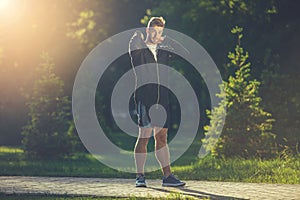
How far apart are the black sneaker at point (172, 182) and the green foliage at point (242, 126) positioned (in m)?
5.39

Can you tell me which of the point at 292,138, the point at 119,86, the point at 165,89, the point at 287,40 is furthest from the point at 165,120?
the point at 119,86

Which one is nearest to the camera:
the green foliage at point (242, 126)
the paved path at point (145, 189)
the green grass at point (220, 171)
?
the paved path at point (145, 189)

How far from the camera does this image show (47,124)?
17.7m

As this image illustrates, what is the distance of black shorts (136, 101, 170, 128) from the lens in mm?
9781

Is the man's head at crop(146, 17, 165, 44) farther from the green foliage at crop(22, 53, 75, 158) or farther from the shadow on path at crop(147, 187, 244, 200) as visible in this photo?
the green foliage at crop(22, 53, 75, 158)

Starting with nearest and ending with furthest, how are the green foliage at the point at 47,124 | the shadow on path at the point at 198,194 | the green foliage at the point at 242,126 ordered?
the shadow on path at the point at 198,194 < the green foliage at the point at 242,126 < the green foliage at the point at 47,124

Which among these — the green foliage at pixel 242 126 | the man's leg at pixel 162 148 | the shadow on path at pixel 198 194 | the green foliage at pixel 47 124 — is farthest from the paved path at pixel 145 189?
the green foliage at pixel 47 124

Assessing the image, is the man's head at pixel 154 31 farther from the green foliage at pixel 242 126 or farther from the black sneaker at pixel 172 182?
the green foliage at pixel 242 126

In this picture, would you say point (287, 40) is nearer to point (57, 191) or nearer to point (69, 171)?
point (69, 171)

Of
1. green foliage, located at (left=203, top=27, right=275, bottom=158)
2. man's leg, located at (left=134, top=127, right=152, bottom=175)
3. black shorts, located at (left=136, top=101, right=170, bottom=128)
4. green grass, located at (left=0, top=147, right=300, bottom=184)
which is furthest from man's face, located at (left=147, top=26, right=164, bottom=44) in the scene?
green foliage, located at (left=203, top=27, right=275, bottom=158)

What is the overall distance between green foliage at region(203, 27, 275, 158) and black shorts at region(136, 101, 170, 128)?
5568 millimetres

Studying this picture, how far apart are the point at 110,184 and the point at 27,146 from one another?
7441 mm

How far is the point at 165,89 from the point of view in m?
9.91

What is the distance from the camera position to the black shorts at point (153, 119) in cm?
978
